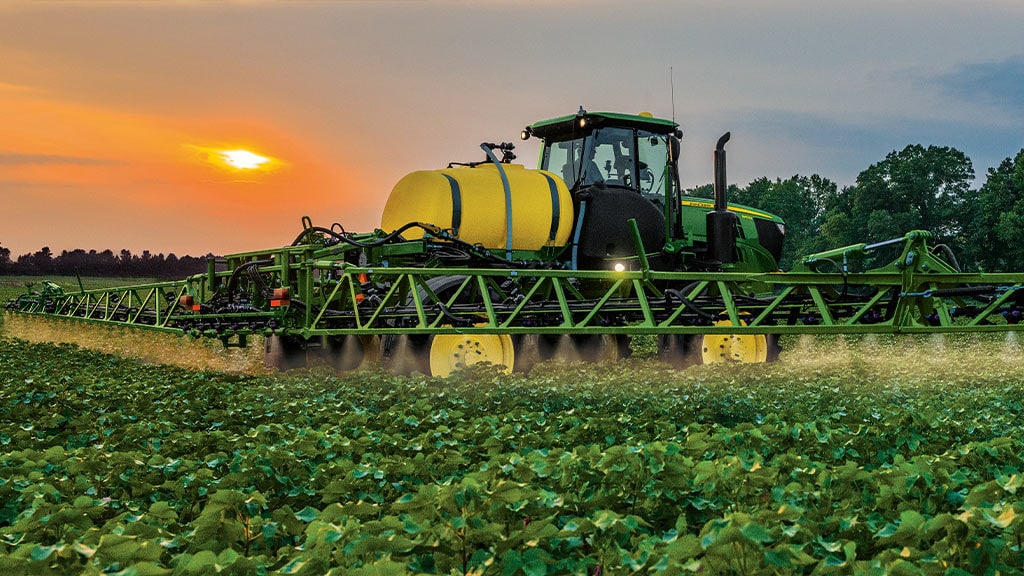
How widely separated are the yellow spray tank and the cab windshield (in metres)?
1.03

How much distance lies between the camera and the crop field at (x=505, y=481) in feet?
10.6

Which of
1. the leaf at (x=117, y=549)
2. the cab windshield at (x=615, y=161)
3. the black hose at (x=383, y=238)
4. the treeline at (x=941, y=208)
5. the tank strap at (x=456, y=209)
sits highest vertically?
the treeline at (x=941, y=208)

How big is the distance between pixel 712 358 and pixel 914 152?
139 feet

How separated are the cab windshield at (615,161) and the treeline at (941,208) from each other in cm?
3239

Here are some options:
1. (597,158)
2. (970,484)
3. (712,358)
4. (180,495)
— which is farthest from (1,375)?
(970,484)

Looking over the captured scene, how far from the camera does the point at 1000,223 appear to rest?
1656 inches

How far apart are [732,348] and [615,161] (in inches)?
128

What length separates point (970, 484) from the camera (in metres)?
4.48

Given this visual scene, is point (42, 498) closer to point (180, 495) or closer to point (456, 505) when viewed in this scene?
point (180, 495)

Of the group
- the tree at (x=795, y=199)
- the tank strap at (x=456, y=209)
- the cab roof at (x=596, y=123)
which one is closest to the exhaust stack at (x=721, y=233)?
the cab roof at (x=596, y=123)

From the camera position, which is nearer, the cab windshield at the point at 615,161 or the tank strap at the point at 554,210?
the tank strap at the point at 554,210

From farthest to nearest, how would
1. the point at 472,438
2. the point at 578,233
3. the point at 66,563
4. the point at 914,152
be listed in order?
the point at 914,152, the point at 578,233, the point at 472,438, the point at 66,563

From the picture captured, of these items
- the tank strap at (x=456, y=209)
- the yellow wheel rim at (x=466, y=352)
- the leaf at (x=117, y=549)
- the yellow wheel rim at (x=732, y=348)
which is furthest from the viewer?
the yellow wheel rim at (x=732, y=348)

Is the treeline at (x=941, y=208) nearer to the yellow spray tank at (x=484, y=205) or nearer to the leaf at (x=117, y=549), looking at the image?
the yellow spray tank at (x=484, y=205)
